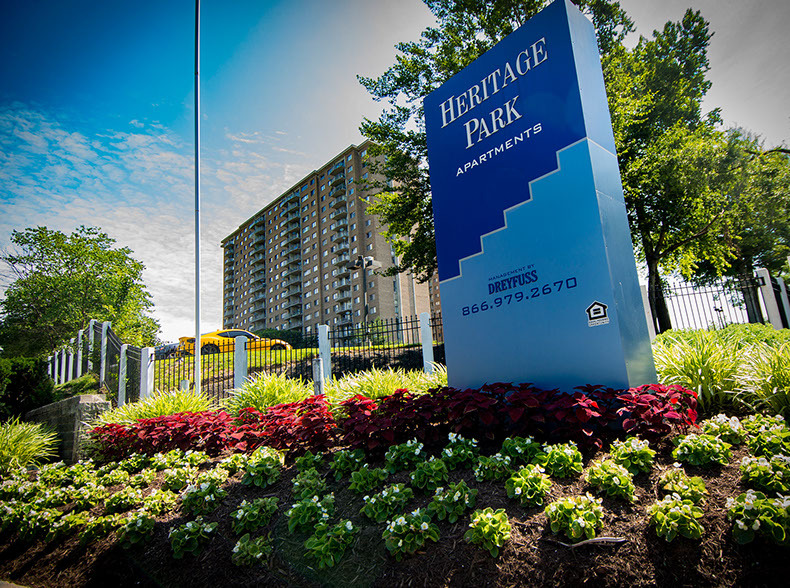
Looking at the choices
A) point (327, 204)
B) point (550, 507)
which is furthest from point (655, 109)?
point (327, 204)

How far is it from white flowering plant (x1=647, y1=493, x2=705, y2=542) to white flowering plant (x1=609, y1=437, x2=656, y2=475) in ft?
1.62

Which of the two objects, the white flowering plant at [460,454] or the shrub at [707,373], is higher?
the shrub at [707,373]

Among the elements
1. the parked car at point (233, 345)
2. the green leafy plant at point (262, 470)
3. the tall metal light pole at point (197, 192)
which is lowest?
the green leafy plant at point (262, 470)

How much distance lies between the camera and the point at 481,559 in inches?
91.2

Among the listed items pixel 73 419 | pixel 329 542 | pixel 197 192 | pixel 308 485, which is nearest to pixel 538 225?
pixel 308 485

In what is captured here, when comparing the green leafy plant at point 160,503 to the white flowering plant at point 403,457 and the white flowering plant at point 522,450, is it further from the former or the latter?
the white flowering plant at point 522,450

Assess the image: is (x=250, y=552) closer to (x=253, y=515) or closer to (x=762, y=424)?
(x=253, y=515)

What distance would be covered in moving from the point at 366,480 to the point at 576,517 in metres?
1.63

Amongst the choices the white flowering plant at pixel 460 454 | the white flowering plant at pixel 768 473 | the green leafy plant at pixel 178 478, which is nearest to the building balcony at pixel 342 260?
the green leafy plant at pixel 178 478

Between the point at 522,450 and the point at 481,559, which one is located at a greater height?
the point at 522,450

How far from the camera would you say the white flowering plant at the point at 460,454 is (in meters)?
3.40

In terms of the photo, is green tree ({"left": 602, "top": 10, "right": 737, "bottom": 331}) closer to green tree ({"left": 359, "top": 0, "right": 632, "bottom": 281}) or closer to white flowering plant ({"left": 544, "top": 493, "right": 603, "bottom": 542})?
green tree ({"left": 359, "top": 0, "right": 632, "bottom": 281})

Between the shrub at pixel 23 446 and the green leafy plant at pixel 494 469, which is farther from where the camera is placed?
the shrub at pixel 23 446

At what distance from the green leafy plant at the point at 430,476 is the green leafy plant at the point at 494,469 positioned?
27 centimetres
